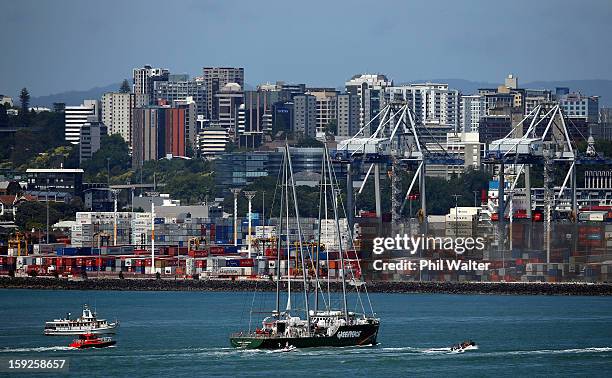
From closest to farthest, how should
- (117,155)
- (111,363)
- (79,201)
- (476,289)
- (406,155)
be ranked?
(111,363)
(476,289)
(406,155)
(79,201)
(117,155)

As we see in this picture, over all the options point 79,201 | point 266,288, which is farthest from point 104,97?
point 266,288

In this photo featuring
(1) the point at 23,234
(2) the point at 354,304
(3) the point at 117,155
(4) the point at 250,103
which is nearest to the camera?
(2) the point at 354,304

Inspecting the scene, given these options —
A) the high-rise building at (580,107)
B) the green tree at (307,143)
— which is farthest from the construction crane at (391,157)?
the high-rise building at (580,107)

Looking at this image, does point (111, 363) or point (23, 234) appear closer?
point (111, 363)

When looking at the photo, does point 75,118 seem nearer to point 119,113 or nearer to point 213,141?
point 119,113

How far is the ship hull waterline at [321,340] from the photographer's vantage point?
4619 centimetres

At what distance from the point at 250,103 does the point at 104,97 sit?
15.4m

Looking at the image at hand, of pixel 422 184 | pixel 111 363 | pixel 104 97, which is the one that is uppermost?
pixel 104 97

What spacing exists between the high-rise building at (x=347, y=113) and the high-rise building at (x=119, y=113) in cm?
2134

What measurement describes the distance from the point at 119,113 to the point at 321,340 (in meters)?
143

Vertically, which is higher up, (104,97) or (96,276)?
(104,97)

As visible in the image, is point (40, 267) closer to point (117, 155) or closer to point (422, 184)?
point (422, 184)

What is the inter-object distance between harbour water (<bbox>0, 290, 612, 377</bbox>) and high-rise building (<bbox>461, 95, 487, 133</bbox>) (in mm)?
104522

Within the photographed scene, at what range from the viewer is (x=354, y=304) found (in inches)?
2803
